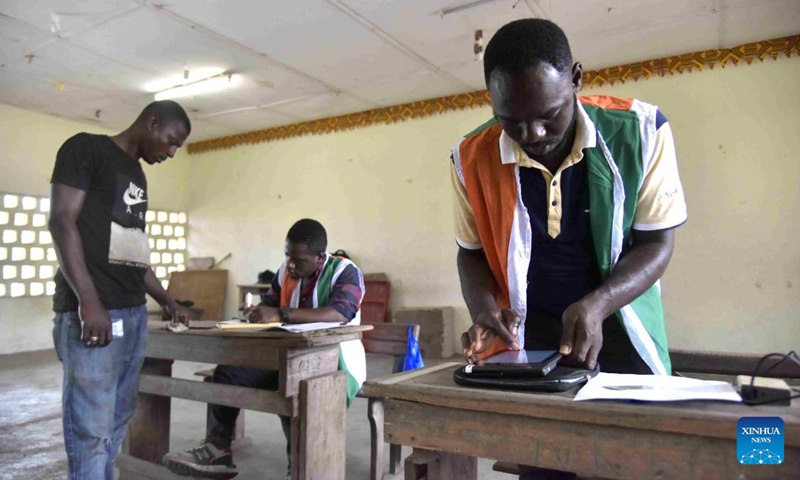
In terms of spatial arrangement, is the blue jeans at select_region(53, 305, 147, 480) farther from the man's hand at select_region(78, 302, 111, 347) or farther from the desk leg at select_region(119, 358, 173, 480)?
the desk leg at select_region(119, 358, 173, 480)

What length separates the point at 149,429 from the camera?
8.41 ft

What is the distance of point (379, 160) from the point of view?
266 inches

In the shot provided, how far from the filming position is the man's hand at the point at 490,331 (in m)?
1.07

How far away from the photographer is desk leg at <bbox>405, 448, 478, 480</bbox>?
3.04 feet

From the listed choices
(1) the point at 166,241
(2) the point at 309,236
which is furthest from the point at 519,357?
(1) the point at 166,241

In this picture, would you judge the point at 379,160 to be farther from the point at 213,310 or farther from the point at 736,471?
the point at 736,471

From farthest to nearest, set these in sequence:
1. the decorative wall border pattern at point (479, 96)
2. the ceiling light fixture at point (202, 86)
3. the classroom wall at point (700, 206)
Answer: the ceiling light fixture at point (202, 86) → the decorative wall border pattern at point (479, 96) → the classroom wall at point (700, 206)

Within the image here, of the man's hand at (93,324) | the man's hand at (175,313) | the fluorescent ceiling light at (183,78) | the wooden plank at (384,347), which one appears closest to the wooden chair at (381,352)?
the wooden plank at (384,347)

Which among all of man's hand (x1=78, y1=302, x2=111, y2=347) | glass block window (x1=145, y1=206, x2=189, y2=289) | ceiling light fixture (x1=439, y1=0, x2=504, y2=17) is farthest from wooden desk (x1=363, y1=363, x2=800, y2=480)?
glass block window (x1=145, y1=206, x2=189, y2=289)

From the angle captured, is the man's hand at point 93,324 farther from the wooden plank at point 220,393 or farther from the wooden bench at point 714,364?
the wooden bench at point 714,364

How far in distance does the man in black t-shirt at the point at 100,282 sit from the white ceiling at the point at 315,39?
8.42 feet

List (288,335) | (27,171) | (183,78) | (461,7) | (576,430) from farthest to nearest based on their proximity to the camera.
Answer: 1. (27,171)
2. (183,78)
3. (461,7)
4. (288,335)
5. (576,430)

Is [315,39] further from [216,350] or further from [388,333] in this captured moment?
[216,350]

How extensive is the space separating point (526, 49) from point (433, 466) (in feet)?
2.59
